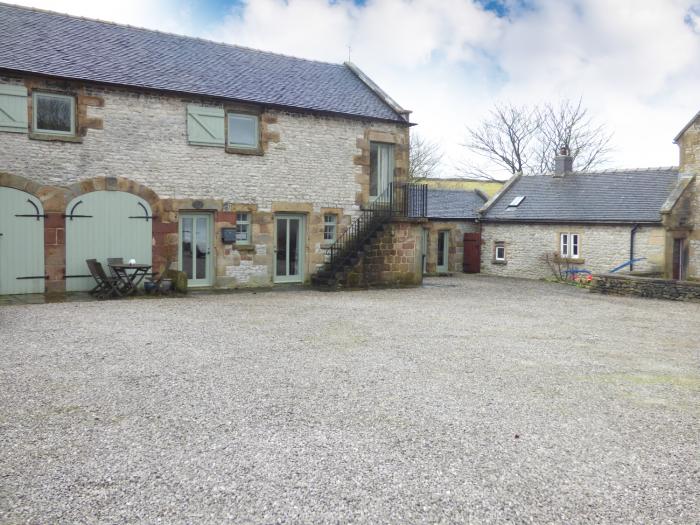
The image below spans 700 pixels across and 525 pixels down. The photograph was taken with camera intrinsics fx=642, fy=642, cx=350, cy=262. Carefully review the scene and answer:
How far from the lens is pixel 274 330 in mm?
10461

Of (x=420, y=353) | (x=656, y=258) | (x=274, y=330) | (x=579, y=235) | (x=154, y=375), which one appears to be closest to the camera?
(x=154, y=375)

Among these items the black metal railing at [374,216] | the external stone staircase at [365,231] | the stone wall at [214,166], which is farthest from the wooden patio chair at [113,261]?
the black metal railing at [374,216]

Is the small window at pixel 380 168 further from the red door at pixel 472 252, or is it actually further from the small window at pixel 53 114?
the small window at pixel 53 114

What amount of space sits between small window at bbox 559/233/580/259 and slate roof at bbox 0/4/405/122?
833cm

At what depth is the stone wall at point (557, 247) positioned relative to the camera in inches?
831

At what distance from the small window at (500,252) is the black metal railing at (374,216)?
21.0ft

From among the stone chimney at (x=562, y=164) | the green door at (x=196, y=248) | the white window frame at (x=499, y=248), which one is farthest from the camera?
the stone chimney at (x=562, y=164)

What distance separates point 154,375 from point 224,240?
1005 centimetres

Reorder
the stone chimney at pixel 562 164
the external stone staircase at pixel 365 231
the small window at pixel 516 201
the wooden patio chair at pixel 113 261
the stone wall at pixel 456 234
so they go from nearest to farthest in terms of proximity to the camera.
Answer: the wooden patio chair at pixel 113 261
the external stone staircase at pixel 365 231
the small window at pixel 516 201
the stone chimney at pixel 562 164
the stone wall at pixel 456 234

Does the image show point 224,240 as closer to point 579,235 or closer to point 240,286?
point 240,286

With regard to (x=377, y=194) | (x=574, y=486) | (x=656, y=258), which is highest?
(x=377, y=194)

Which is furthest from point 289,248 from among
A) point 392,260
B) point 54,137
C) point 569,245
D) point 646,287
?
point 569,245

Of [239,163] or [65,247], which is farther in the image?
[239,163]

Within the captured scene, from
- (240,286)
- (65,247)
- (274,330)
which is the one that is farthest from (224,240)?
(274,330)
